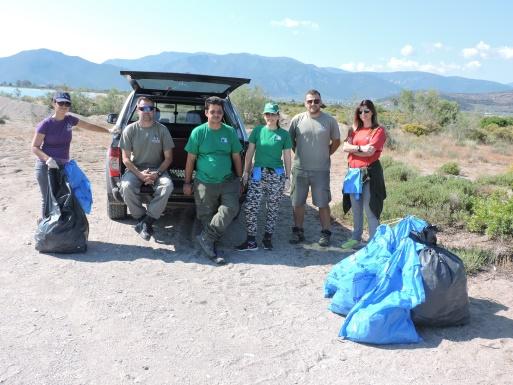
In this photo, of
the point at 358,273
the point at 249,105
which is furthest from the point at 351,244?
the point at 249,105

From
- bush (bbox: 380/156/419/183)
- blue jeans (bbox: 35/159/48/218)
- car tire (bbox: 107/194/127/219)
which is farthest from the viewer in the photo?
bush (bbox: 380/156/419/183)

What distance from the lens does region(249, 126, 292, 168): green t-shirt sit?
534 centimetres

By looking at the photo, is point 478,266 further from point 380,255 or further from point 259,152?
point 259,152

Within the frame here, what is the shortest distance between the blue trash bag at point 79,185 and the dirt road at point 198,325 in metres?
0.50

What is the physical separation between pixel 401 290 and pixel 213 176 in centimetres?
237

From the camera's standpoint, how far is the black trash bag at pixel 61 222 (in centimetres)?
505

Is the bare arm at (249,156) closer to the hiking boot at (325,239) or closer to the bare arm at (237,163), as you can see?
the bare arm at (237,163)

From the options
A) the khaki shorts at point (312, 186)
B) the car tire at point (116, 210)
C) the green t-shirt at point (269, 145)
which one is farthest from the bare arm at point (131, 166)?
the khaki shorts at point (312, 186)

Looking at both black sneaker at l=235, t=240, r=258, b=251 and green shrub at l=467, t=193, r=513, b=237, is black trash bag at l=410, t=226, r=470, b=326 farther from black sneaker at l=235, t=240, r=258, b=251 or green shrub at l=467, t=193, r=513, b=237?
green shrub at l=467, t=193, r=513, b=237

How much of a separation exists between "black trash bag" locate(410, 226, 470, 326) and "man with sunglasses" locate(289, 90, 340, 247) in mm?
1967

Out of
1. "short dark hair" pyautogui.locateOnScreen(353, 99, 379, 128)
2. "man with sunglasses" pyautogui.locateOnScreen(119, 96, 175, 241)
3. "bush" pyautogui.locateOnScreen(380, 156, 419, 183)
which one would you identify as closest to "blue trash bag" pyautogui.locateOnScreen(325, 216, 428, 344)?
"short dark hair" pyautogui.locateOnScreen(353, 99, 379, 128)

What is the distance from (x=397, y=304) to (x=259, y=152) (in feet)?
7.85

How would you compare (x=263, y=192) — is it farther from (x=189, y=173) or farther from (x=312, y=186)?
(x=189, y=173)

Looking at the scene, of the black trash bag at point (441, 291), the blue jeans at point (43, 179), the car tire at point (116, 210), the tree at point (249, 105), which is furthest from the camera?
the tree at point (249, 105)
